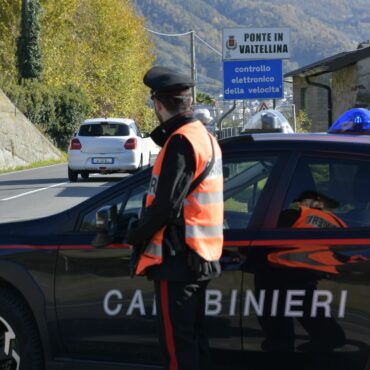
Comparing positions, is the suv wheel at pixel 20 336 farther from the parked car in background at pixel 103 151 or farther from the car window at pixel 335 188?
the parked car in background at pixel 103 151

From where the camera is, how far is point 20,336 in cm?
438

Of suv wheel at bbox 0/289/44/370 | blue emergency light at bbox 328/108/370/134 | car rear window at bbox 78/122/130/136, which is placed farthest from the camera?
car rear window at bbox 78/122/130/136

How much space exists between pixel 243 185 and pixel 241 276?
2.04 feet

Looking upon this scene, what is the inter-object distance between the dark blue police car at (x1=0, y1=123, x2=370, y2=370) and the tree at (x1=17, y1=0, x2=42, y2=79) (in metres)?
42.6

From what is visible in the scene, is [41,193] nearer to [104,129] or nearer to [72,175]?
[72,175]

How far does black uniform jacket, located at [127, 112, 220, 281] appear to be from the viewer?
3.53 metres

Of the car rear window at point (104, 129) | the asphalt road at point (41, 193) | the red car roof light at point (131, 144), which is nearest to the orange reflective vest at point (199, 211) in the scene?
the asphalt road at point (41, 193)

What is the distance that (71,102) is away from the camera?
46.5m

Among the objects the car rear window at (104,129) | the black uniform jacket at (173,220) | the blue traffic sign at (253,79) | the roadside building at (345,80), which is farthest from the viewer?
the car rear window at (104,129)

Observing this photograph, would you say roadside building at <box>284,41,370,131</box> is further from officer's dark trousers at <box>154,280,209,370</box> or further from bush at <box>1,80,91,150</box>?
officer's dark trousers at <box>154,280,209,370</box>

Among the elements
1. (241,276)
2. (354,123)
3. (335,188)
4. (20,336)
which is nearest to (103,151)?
(354,123)

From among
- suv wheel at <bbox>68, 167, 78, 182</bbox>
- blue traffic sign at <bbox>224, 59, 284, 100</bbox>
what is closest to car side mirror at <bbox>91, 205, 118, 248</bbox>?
blue traffic sign at <bbox>224, 59, 284, 100</bbox>

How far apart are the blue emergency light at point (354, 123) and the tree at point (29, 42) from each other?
41056 mm

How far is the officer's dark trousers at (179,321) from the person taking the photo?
360cm
